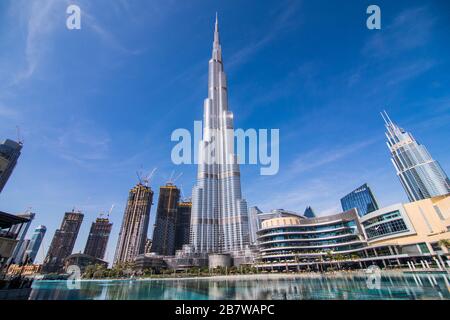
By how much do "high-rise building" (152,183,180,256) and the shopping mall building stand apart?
84181 millimetres

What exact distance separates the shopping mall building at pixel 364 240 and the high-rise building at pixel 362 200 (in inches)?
3261

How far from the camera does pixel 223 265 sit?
8300 centimetres

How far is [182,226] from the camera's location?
477ft

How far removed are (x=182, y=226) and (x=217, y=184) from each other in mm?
42432

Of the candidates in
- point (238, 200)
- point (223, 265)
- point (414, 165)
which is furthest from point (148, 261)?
point (414, 165)

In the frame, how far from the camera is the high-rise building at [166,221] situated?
128125 millimetres

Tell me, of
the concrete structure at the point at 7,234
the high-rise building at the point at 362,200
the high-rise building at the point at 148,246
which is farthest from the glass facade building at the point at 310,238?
the high-rise building at the point at 148,246

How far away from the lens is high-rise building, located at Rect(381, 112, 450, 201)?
11262cm

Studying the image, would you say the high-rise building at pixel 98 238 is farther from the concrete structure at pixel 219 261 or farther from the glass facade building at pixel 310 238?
the glass facade building at pixel 310 238

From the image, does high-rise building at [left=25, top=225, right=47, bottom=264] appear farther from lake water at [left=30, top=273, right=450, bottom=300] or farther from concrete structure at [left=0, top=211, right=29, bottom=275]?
concrete structure at [left=0, top=211, right=29, bottom=275]

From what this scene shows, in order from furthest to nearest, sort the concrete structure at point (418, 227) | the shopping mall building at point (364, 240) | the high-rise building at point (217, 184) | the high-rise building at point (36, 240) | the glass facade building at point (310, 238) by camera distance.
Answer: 1. the high-rise building at point (36, 240)
2. the high-rise building at point (217, 184)
3. the glass facade building at point (310, 238)
4. the shopping mall building at point (364, 240)
5. the concrete structure at point (418, 227)

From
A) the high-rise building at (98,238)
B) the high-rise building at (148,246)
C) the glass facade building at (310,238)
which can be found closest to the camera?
the glass facade building at (310,238)

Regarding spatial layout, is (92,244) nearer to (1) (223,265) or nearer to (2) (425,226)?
(1) (223,265)

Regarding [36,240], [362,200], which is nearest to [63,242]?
[36,240]
